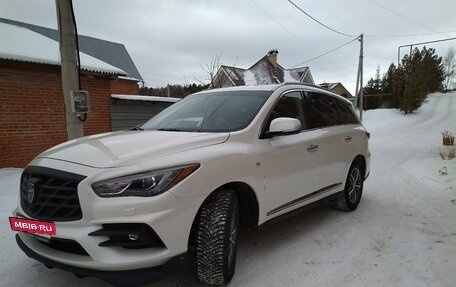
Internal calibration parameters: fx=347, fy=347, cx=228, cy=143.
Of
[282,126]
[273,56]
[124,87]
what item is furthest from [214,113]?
[273,56]

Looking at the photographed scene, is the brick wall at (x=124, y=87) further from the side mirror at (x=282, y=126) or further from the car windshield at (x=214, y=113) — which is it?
the side mirror at (x=282, y=126)

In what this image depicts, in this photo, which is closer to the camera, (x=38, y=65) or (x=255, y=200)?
(x=255, y=200)

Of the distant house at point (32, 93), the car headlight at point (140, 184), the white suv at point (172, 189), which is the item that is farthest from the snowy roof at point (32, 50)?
the car headlight at point (140, 184)

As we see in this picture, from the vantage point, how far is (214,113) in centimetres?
356

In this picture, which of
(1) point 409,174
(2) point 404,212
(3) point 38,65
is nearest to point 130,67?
(3) point 38,65

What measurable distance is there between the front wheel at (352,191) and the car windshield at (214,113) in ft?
6.80

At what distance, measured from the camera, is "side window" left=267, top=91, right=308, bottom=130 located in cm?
355

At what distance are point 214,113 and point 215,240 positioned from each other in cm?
141

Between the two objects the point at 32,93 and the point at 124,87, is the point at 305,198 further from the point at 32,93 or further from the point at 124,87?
the point at 124,87

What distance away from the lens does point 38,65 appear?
7.73m

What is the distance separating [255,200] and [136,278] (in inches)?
49.5

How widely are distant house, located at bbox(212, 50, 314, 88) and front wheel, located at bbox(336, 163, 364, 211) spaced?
25.6 meters

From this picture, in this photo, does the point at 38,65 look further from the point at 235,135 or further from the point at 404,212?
the point at 404,212

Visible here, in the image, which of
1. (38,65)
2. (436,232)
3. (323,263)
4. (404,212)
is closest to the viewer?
(323,263)
